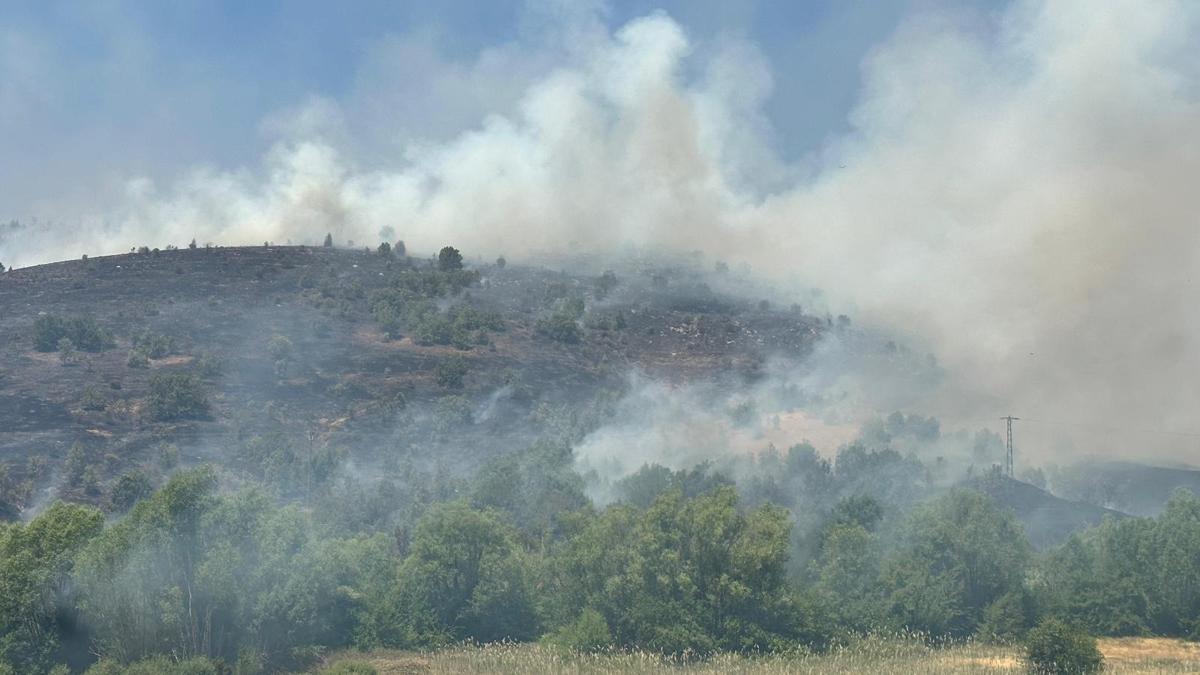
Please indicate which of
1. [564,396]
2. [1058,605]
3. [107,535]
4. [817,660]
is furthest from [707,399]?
[107,535]

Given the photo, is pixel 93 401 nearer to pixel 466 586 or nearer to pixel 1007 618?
pixel 466 586

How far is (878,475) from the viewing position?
125875 mm

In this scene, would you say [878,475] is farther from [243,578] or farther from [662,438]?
[243,578]

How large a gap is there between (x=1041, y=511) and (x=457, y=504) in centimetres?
6391

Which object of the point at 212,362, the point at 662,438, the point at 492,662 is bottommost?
the point at 492,662

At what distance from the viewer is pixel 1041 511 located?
122 metres

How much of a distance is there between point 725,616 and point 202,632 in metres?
32.2

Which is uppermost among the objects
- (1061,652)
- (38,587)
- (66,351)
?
(66,351)

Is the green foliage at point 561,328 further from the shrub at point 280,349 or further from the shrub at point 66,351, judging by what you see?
the shrub at point 66,351

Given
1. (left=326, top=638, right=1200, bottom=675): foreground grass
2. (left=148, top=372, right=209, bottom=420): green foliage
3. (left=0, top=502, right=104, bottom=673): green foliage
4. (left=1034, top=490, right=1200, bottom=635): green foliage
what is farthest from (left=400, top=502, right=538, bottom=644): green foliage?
(left=148, top=372, right=209, bottom=420): green foliage

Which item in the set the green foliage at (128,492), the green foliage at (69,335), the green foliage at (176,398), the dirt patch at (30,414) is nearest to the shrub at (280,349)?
the green foliage at (176,398)

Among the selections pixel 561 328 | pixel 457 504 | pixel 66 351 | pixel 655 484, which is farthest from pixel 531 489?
pixel 66 351

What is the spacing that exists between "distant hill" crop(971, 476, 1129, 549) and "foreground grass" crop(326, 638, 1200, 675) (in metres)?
35.2

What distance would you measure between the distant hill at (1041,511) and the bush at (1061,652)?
45.7 m
